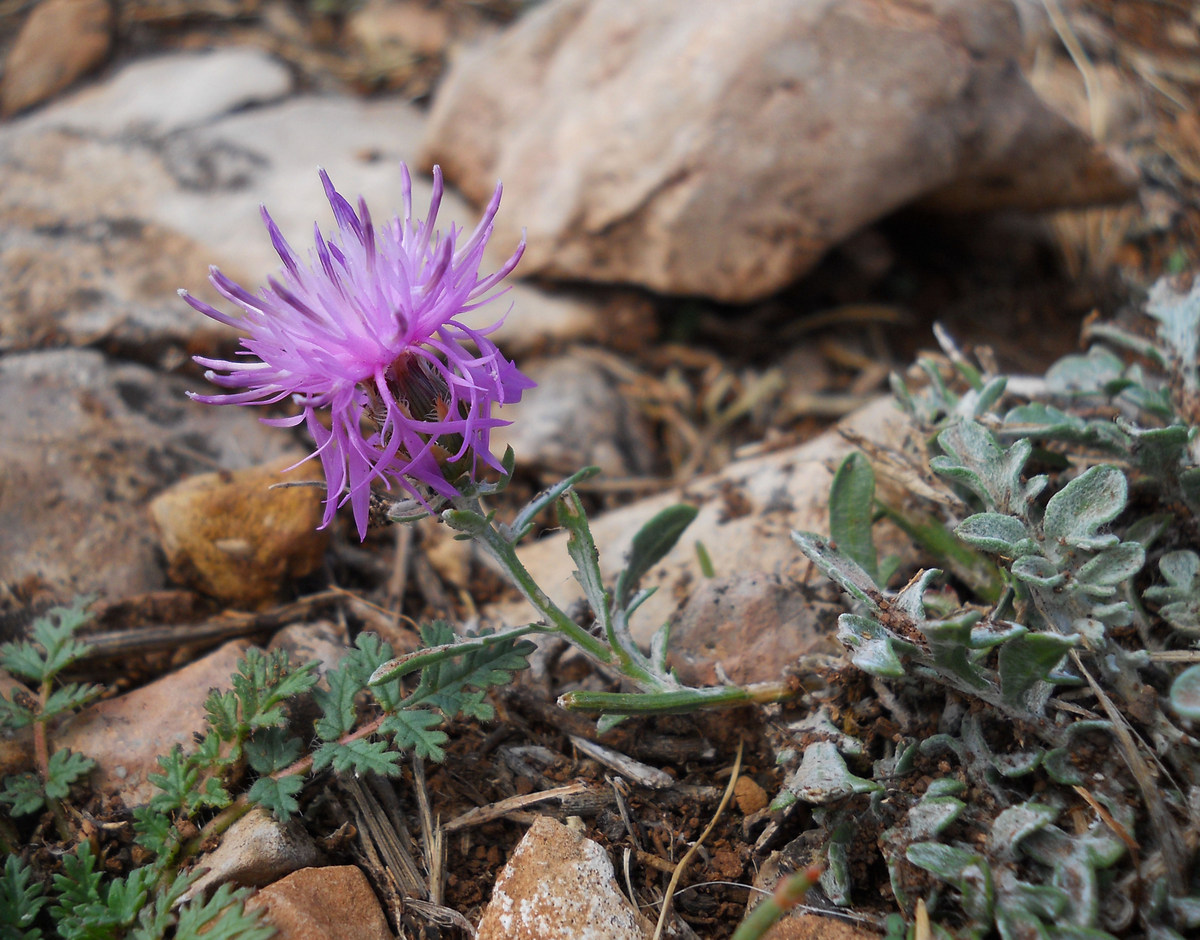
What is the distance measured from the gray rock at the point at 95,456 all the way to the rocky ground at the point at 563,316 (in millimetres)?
13

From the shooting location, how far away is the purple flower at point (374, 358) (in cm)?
156

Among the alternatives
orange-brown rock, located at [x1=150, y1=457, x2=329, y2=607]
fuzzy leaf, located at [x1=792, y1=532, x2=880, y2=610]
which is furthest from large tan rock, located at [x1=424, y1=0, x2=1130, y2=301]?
fuzzy leaf, located at [x1=792, y1=532, x2=880, y2=610]

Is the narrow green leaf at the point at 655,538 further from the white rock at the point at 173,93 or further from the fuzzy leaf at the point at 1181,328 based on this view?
the white rock at the point at 173,93

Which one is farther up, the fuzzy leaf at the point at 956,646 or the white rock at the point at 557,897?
the fuzzy leaf at the point at 956,646

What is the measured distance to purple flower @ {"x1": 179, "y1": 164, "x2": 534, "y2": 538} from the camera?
1.56 metres

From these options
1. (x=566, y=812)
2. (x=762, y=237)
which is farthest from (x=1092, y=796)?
(x=762, y=237)

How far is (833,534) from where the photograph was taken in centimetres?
204

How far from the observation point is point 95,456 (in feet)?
8.65

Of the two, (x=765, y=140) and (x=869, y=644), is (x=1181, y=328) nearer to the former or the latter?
(x=869, y=644)

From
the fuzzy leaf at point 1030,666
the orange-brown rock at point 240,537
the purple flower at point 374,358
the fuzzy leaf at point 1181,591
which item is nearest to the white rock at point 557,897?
the purple flower at point 374,358

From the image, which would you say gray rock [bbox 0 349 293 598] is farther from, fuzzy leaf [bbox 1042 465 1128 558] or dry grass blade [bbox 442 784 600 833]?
fuzzy leaf [bbox 1042 465 1128 558]

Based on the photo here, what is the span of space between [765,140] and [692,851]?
2.49 m

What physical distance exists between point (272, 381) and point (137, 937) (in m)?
1.11

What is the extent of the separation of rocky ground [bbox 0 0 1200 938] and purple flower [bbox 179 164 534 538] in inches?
30.9
